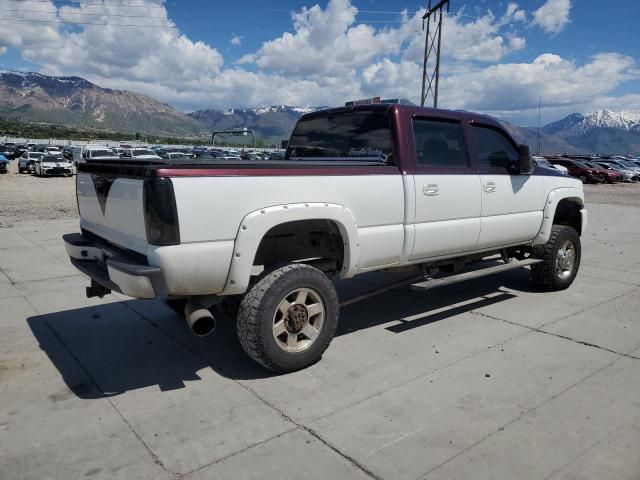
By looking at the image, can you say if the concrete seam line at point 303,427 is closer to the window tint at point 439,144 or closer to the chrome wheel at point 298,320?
the chrome wheel at point 298,320

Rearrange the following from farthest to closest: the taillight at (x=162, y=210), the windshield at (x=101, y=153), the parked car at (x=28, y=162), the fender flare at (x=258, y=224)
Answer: the parked car at (x=28, y=162) → the windshield at (x=101, y=153) → the fender flare at (x=258, y=224) → the taillight at (x=162, y=210)

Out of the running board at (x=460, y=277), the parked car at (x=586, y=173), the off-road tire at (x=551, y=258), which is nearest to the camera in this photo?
the running board at (x=460, y=277)

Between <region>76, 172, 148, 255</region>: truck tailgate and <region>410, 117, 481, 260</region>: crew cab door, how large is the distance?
7.46 ft

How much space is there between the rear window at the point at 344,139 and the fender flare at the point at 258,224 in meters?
0.85

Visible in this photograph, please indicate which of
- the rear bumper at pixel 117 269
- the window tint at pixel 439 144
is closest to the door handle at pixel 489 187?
the window tint at pixel 439 144

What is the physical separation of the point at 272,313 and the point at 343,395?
2.46ft

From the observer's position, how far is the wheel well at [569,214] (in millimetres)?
6589

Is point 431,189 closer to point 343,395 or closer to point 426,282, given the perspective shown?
point 426,282

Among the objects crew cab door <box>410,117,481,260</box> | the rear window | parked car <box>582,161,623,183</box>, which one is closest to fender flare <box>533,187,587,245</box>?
crew cab door <box>410,117,481,260</box>

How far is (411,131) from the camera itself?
4.52 metres

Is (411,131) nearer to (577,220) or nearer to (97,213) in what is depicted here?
(97,213)

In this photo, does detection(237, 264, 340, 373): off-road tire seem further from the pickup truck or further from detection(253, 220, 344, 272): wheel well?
detection(253, 220, 344, 272): wheel well

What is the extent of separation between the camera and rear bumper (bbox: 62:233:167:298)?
320 cm

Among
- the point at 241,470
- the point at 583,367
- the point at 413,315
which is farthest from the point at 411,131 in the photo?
the point at 241,470
